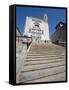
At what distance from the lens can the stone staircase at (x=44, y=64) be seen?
1675 millimetres

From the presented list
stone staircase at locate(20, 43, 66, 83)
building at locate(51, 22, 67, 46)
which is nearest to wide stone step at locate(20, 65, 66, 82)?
stone staircase at locate(20, 43, 66, 83)

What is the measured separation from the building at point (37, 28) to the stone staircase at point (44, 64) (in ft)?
0.15

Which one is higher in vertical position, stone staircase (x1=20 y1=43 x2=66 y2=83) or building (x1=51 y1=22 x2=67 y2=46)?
building (x1=51 y1=22 x2=67 y2=46)

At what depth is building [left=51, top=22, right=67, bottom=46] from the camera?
69.1 inches

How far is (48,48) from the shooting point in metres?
1.74

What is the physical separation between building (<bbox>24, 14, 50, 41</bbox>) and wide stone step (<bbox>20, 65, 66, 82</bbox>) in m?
0.20

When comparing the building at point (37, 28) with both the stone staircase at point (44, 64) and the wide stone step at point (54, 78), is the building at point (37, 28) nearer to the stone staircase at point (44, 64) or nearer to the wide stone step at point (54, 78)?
the stone staircase at point (44, 64)

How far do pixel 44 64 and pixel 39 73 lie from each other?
2.7 inches

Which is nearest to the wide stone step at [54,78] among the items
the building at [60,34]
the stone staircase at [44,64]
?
the stone staircase at [44,64]

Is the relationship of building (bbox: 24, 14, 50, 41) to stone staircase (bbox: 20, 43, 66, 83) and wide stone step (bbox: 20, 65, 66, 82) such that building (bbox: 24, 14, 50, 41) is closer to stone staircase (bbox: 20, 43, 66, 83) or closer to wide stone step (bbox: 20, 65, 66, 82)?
stone staircase (bbox: 20, 43, 66, 83)

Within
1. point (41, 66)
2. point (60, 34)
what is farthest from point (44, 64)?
point (60, 34)

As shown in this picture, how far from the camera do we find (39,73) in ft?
5.58
